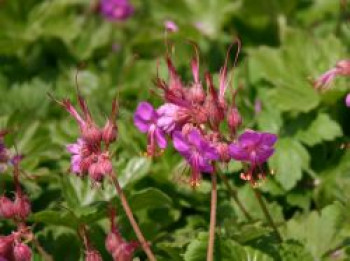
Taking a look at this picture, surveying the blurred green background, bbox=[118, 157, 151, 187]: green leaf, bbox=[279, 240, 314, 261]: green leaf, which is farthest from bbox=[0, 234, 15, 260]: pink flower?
bbox=[279, 240, 314, 261]: green leaf

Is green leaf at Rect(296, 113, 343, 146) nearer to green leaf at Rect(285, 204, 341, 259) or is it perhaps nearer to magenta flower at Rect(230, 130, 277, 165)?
green leaf at Rect(285, 204, 341, 259)

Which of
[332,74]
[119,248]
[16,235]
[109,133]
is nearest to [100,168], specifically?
[109,133]

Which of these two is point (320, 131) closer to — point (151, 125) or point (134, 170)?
point (134, 170)

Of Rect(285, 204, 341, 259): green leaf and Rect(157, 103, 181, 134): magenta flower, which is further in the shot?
Rect(285, 204, 341, 259): green leaf

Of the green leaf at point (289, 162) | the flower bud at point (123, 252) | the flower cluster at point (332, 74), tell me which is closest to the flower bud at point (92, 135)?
the flower bud at point (123, 252)

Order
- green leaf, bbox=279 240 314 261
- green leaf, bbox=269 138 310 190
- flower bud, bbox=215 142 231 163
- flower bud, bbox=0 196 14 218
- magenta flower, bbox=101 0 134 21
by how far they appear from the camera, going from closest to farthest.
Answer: flower bud, bbox=215 142 231 163 < flower bud, bbox=0 196 14 218 < green leaf, bbox=279 240 314 261 < green leaf, bbox=269 138 310 190 < magenta flower, bbox=101 0 134 21

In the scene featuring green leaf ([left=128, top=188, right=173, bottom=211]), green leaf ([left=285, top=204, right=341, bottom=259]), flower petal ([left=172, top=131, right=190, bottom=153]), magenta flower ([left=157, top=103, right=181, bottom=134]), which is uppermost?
magenta flower ([left=157, top=103, right=181, bottom=134])

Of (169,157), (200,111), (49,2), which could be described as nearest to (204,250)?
(200,111)
